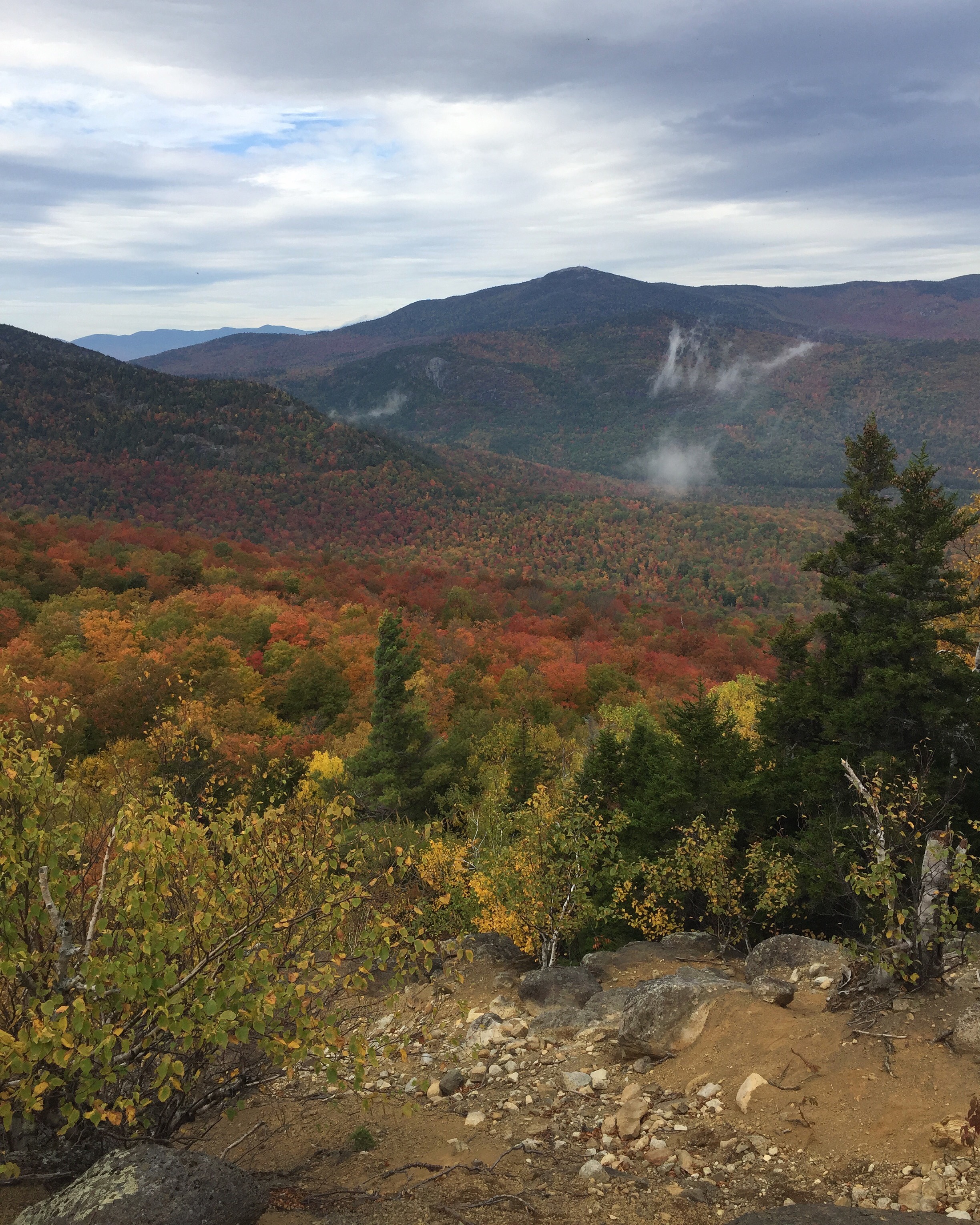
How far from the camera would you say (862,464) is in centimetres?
2548

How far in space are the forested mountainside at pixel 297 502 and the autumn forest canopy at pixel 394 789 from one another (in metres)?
73.4

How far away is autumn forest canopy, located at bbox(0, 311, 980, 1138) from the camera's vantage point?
7609 mm

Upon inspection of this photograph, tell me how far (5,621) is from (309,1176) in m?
59.9

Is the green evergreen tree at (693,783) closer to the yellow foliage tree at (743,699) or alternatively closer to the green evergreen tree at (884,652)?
the green evergreen tree at (884,652)

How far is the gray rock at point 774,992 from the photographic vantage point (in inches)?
514

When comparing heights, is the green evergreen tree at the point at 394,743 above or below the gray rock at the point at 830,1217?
below

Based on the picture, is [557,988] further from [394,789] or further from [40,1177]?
[394,789]

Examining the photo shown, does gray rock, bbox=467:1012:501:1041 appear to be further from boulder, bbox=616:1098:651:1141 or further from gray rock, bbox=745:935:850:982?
gray rock, bbox=745:935:850:982

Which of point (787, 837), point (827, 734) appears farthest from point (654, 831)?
point (827, 734)

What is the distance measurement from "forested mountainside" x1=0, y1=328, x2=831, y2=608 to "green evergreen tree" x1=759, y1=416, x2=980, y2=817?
11596 cm

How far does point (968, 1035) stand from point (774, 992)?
3343 mm

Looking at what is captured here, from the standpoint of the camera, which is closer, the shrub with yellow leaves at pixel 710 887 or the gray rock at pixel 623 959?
the gray rock at pixel 623 959

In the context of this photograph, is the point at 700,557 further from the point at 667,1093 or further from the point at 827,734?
the point at 667,1093

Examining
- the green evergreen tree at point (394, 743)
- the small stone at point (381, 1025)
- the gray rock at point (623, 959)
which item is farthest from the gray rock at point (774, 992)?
the green evergreen tree at point (394, 743)
